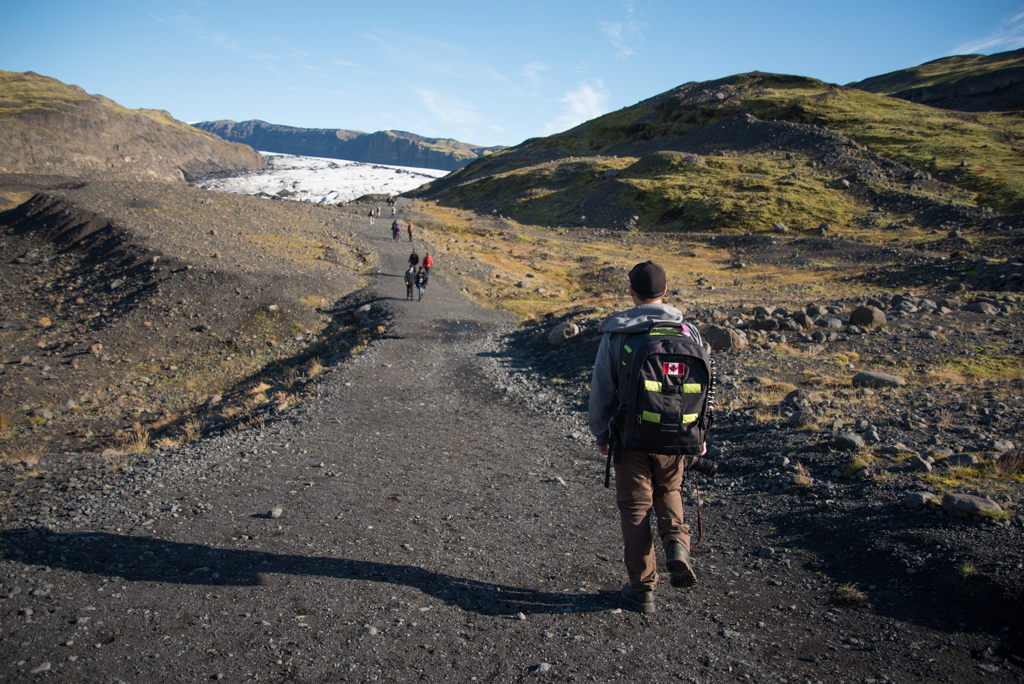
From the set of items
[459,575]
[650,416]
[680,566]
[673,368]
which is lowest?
[459,575]

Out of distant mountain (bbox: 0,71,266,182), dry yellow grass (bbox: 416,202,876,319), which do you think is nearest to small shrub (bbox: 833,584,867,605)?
dry yellow grass (bbox: 416,202,876,319)

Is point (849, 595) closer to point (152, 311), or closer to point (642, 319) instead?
point (642, 319)

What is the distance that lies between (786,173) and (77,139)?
414 ft

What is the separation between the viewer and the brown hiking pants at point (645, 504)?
12.5 feet

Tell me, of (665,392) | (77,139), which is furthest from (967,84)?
(77,139)

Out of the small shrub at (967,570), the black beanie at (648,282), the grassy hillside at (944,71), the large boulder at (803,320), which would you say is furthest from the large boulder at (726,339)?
the grassy hillside at (944,71)

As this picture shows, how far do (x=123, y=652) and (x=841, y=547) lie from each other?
603 cm

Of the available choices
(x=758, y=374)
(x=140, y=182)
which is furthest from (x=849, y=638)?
(x=140, y=182)

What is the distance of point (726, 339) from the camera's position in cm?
1213

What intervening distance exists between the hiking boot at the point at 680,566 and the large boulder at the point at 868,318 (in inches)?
498

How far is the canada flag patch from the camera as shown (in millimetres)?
3578

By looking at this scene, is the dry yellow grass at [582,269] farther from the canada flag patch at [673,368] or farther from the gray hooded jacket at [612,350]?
the canada flag patch at [673,368]

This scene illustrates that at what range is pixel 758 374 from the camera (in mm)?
10539

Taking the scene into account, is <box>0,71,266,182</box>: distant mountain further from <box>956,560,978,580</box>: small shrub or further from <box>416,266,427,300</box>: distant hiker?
<box>956,560,978,580</box>: small shrub
